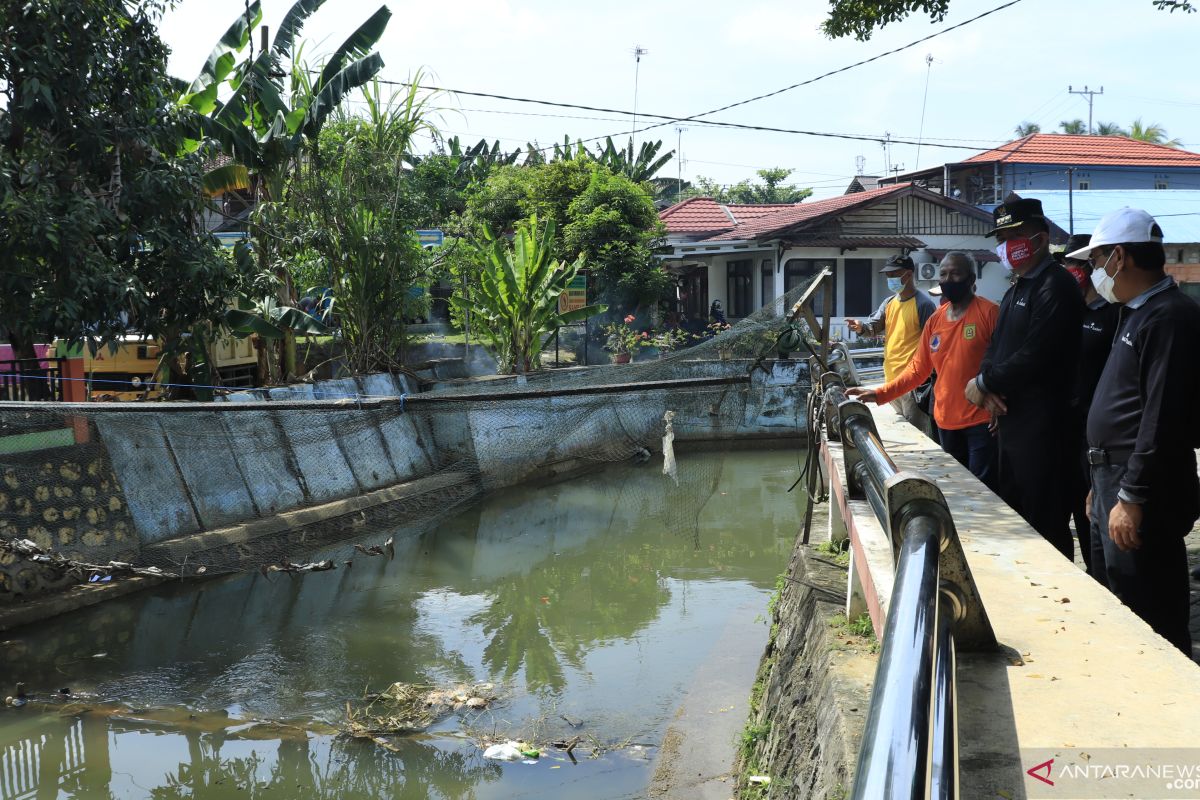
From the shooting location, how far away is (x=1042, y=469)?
13.3ft

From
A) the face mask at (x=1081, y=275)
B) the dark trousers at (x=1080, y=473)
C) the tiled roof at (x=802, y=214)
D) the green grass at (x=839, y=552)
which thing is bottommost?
the green grass at (x=839, y=552)

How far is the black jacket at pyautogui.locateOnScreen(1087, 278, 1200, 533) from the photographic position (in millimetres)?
2928

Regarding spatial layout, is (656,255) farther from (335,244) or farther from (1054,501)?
(1054,501)

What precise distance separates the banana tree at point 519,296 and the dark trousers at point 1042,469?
36.3 feet

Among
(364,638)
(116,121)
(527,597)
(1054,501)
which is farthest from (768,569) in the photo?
(116,121)

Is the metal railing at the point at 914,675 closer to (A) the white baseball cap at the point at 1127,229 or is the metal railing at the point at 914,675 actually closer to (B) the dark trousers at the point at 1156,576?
(B) the dark trousers at the point at 1156,576

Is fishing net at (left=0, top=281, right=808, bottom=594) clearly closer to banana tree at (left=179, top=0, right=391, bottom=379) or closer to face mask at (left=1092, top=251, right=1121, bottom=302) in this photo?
banana tree at (left=179, top=0, right=391, bottom=379)

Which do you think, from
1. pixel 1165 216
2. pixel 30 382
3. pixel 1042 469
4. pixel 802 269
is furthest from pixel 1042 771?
pixel 1165 216

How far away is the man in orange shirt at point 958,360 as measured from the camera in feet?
16.1

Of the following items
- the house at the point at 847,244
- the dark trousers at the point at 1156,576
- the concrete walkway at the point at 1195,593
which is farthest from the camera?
the house at the point at 847,244

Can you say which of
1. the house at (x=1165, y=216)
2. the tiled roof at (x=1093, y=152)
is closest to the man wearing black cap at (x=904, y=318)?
the house at (x=1165, y=216)

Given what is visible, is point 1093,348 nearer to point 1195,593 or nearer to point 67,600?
point 1195,593

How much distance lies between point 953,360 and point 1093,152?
99.2 ft

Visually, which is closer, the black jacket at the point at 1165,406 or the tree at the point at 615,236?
the black jacket at the point at 1165,406
